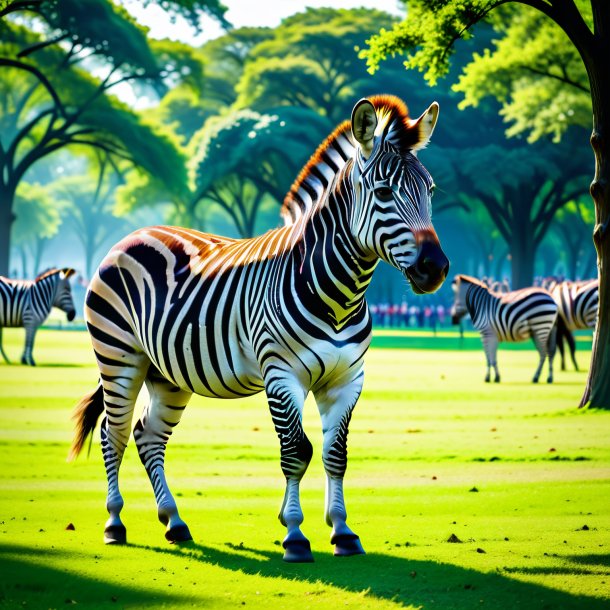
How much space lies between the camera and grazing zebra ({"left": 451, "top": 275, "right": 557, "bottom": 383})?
24.3 m

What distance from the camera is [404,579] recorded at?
6.38m

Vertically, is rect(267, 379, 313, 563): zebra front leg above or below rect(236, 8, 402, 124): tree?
below

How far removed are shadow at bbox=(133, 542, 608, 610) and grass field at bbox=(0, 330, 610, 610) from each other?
0.02m

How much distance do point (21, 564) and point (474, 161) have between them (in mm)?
44323

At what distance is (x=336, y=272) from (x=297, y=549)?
5.94ft

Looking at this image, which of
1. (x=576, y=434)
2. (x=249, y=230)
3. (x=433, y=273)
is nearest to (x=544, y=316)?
(x=576, y=434)

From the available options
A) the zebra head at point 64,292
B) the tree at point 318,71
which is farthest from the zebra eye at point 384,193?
the tree at point 318,71

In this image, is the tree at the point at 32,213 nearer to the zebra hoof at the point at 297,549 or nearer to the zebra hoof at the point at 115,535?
the zebra hoof at the point at 115,535

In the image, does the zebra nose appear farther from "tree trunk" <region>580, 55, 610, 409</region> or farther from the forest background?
the forest background

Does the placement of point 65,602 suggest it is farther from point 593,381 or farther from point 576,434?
point 593,381

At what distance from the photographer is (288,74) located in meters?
54.7

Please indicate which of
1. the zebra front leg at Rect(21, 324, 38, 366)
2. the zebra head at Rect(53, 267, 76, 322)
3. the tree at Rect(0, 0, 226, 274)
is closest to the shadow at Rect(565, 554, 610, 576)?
the zebra front leg at Rect(21, 324, 38, 366)

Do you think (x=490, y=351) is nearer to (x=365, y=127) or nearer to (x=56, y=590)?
(x=365, y=127)

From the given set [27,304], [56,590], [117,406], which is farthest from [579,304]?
[56,590]
